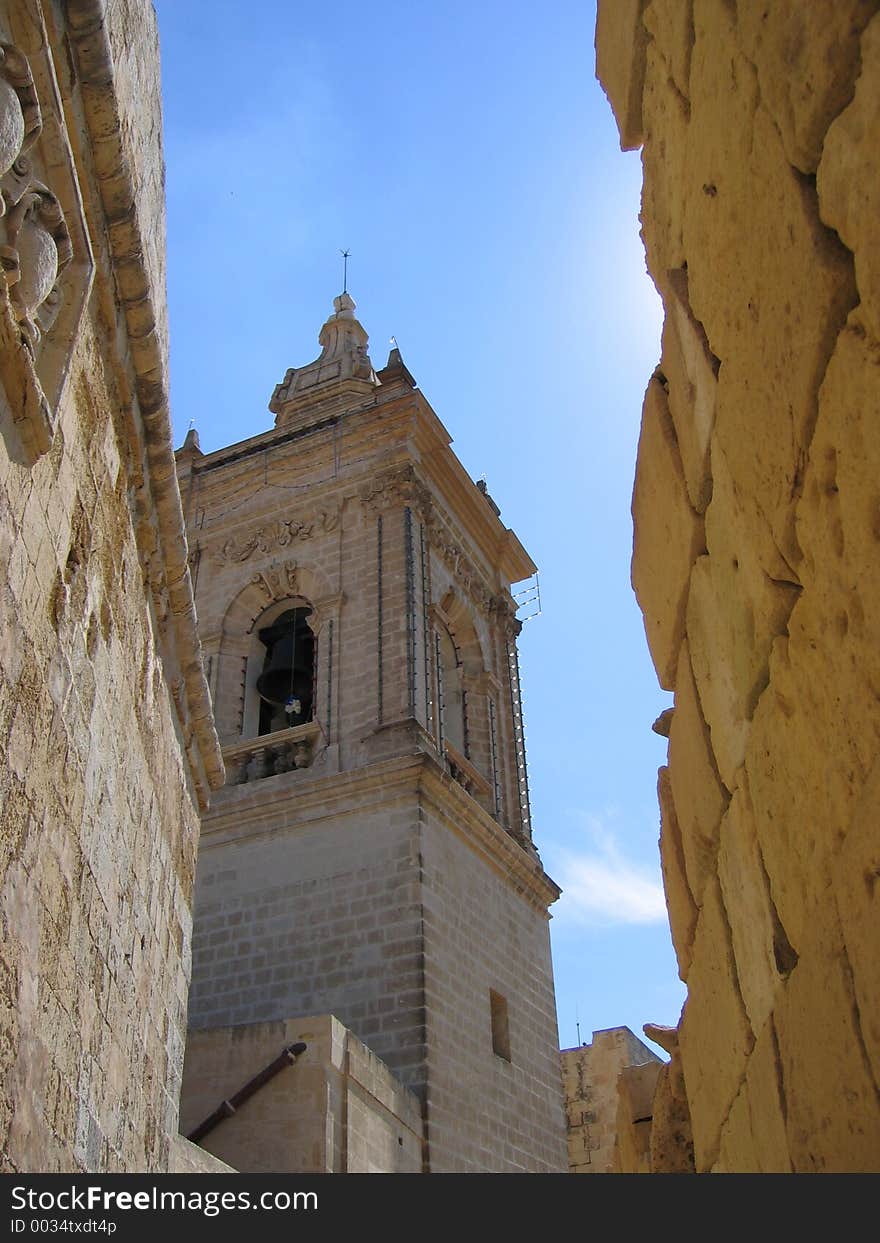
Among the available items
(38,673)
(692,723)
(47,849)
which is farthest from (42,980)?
(692,723)

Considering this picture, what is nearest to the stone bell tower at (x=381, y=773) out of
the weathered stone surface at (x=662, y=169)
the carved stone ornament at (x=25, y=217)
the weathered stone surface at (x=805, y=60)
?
the carved stone ornament at (x=25, y=217)

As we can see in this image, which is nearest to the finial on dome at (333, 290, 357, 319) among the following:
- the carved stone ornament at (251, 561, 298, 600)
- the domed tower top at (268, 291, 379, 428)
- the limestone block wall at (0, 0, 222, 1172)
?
the domed tower top at (268, 291, 379, 428)

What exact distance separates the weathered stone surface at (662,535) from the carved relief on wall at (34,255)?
1.45 meters

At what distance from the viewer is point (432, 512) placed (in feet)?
53.0

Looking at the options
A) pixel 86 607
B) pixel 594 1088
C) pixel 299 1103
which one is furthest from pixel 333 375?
pixel 86 607

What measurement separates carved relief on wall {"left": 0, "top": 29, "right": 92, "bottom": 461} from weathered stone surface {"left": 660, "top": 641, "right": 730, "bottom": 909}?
1636 millimetres

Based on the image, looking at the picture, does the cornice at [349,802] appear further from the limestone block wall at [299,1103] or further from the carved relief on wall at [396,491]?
the carved relief on wall at [396,491]

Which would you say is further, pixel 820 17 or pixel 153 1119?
pixel 153 1119

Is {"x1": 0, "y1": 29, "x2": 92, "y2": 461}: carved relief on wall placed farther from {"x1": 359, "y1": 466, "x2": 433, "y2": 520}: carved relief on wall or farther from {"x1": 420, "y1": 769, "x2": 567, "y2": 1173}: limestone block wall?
{"x1": 359, "y1": 466, "x2": 433, "y2": 520}: carved relief on wall

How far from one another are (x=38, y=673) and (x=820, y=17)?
233 cm

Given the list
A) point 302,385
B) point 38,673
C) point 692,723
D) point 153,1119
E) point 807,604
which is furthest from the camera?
point 302,385

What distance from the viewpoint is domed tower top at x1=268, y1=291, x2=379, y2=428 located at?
21.1m

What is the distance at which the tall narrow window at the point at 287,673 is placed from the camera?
50.3 feet

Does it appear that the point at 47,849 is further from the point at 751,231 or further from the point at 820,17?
the point at 820,17
